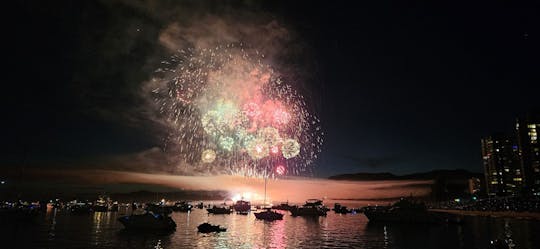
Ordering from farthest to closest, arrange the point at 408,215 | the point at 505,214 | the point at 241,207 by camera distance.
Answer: the point at 241,207 → the point at 505,214 → the point at 408,215

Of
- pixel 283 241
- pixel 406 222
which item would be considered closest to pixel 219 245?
pixel 283 241

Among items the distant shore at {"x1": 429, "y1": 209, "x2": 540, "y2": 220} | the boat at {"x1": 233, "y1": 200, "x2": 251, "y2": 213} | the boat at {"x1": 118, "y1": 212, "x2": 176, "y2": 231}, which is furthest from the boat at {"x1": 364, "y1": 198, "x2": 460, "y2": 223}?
the boat at {"x1": 233, "y1": 200, "x2": 251, "y2": 213}

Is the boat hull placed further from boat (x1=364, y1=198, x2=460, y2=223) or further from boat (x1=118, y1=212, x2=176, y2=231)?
boat (x1=364, y1=198, x2=460, y2=223)

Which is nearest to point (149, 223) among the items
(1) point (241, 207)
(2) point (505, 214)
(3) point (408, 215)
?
(3) point (408, 215)

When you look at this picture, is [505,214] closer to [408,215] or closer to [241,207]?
[408,215]

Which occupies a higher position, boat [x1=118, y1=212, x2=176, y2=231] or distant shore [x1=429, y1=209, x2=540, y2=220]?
boat [x1=118, y1=212, x2=176, y2=231]

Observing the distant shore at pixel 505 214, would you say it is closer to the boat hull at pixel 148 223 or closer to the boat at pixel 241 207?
the boat at pixel 241 207

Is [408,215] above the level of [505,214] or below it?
above

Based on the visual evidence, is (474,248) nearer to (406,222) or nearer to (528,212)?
(406,222)

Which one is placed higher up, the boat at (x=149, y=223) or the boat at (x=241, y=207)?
the boat at (x=149, y=223)

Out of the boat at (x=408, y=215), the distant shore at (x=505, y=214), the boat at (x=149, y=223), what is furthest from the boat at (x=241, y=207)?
the boat at (x=149, y=223)

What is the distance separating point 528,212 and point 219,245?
115 m

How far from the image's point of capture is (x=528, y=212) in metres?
122

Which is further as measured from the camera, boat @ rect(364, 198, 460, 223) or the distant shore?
the distant shore
